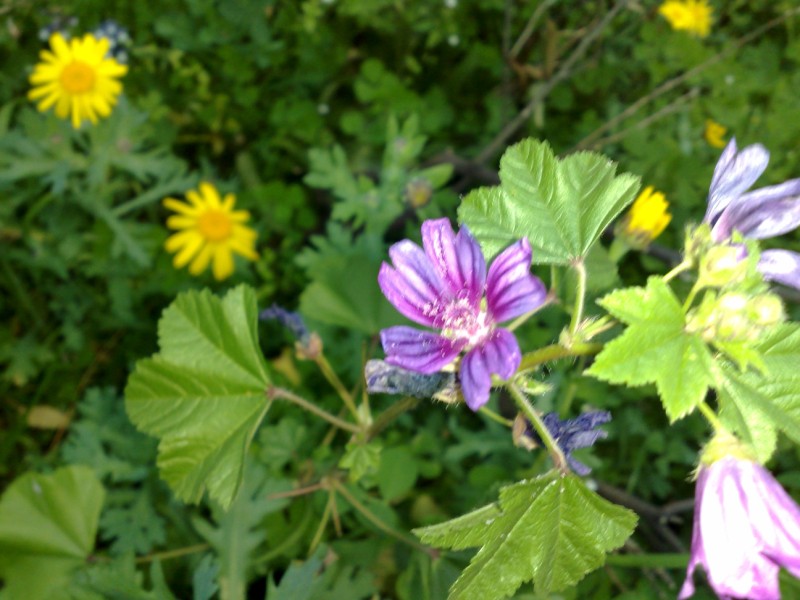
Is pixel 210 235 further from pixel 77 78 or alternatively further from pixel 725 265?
pixel 725 265

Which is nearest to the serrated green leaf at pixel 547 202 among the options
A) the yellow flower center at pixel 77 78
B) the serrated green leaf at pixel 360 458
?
the serrated green leaf at pixel 360 458

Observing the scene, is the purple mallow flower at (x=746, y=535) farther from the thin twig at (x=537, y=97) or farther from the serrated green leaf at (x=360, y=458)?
the thin twig at (x=537, y=97)

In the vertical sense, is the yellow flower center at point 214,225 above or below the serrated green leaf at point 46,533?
above

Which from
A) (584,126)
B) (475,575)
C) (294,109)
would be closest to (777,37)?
→ (584,126)

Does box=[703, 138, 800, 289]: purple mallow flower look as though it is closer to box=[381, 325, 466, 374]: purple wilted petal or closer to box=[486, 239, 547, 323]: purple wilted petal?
box=[486, 239, 547, 323]: purple wilted petal

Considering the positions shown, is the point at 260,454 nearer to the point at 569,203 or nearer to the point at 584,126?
the point at 569,203

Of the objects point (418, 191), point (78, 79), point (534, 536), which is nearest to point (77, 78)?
point (78, 79)
